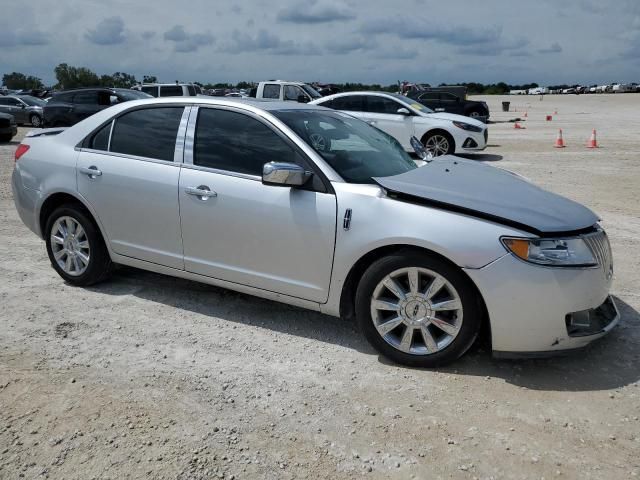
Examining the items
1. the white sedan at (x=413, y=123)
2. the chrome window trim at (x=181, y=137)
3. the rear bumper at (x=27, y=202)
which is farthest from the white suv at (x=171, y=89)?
the chrome window trim at (x=181, y=137)

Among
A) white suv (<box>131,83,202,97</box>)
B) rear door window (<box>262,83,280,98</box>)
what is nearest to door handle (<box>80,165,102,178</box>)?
rear door window (<box>262,83,280,98</box>)

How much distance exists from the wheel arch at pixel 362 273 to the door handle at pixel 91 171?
2.32 meters

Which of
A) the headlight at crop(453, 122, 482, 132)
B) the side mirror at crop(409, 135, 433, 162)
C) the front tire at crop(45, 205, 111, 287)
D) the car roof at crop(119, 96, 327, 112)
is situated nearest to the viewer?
the car roof at crop(119, 96, 327, 112)

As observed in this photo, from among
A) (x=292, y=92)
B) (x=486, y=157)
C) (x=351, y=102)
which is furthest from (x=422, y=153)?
(x=292, y=92)

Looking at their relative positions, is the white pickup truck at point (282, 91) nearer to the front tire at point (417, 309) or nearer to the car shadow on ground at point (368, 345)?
the car shadow on ground at point (368, 345)

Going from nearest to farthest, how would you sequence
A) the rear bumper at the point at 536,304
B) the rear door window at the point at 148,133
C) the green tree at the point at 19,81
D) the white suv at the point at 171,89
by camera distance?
1. the rear bumper at the point at 536,304
2. the rear door window at the point at 148,133
3. the white suv at the point at 171,89
4. the green tree at the point at 19,81

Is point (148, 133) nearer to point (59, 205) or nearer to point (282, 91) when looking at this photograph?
point (59, 205)

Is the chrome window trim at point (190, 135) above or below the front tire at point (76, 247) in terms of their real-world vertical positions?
above

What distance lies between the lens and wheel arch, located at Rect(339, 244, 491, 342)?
11.8 ft

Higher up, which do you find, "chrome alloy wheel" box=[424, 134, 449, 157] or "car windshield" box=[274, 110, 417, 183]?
"car windshield" box=[274, 110, 417, 183]

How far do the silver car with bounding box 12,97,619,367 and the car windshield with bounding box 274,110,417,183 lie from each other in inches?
0.7

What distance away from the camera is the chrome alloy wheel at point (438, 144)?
1428 centimetres

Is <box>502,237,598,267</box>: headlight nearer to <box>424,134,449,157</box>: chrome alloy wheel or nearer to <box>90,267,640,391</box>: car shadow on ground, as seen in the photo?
<box>90,267,640,391</box>: car shadow on ground

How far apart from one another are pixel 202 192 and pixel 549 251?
2.36 meters
